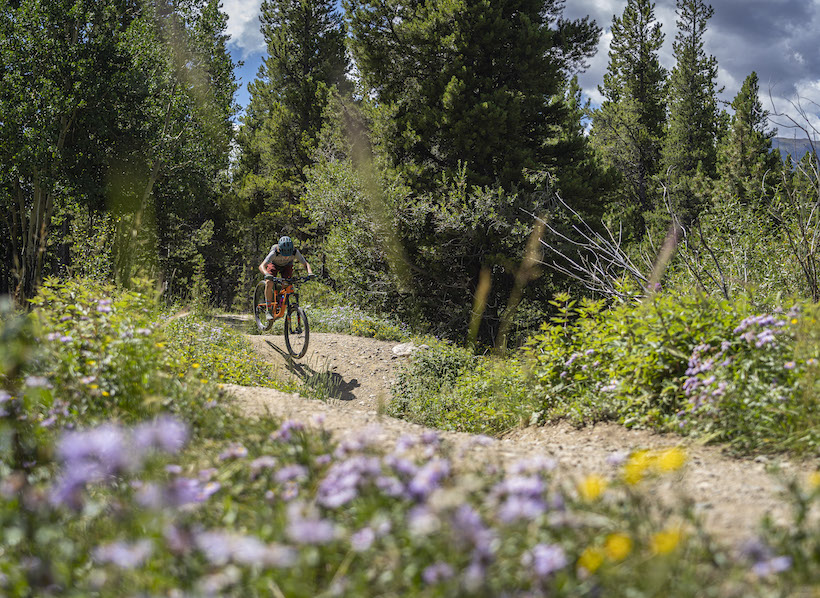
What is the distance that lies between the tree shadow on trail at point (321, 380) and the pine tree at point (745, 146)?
1691 centimetres

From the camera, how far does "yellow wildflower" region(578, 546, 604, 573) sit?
4.81ft

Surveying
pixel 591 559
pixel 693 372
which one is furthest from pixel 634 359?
pixel 591 559

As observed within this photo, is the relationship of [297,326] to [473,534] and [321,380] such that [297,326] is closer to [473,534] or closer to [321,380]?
[321,380]

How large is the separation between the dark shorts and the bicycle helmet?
0.31 m

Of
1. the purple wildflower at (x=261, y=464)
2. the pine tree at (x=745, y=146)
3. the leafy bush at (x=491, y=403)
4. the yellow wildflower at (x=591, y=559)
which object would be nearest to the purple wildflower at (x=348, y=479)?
the purple wildflower at (x=261, y=464)

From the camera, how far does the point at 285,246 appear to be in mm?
8961

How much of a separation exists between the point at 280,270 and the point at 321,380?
7.14 feet

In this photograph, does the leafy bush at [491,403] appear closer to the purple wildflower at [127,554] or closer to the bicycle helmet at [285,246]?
the bicycle helmet at [285,246]

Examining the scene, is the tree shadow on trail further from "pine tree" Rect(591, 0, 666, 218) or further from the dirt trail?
"pine tree" Rect(591, 0, 666, 218)

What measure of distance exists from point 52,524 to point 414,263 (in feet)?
39.1

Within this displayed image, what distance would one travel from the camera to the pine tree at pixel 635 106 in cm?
2592

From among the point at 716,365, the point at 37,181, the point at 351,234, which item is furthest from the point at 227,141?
the point at 716,365

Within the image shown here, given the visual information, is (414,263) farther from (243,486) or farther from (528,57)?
(243,486)

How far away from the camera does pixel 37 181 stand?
14164mm
